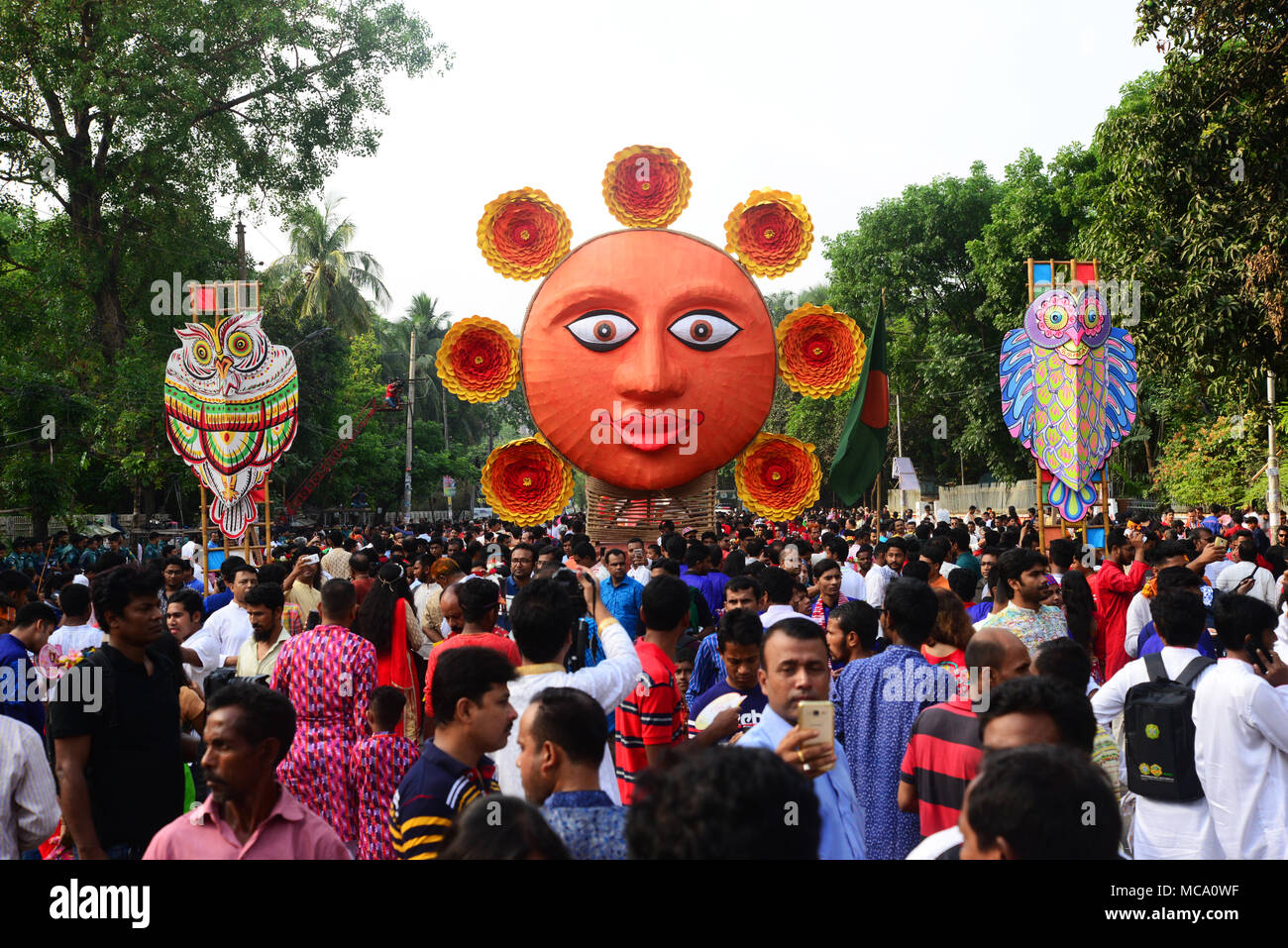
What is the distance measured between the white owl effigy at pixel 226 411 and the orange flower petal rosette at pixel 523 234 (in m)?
2.62

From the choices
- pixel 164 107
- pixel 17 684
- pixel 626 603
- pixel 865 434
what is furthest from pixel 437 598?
pixel 164 107

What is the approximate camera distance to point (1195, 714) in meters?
4.04

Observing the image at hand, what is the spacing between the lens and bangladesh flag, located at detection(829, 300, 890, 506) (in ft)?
40.3

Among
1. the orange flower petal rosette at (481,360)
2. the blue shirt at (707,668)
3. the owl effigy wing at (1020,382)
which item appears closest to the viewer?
the blue shirt at (707,668)

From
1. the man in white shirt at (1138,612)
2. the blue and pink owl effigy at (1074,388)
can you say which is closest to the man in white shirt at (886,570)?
the man in white shirt at (1138,612)

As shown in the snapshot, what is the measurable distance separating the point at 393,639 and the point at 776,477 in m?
6.45

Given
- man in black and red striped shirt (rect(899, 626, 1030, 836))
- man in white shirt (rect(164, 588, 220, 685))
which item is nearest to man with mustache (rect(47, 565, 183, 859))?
man in white shirt (rect(164, 588, 220, 685))

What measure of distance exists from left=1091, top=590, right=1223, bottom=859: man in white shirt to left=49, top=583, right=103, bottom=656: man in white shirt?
16.0ft

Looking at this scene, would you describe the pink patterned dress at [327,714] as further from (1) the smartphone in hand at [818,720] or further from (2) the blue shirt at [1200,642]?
(2) the blue shirt at [1200,642]

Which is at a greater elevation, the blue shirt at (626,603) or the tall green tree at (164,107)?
the tall green tree at (164,107)

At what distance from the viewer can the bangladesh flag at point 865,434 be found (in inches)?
484

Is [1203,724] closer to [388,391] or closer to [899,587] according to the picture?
[899,587]

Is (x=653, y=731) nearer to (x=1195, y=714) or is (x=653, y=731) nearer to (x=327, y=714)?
(x=327, y=714)

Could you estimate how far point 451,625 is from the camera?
5.63m
